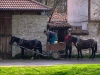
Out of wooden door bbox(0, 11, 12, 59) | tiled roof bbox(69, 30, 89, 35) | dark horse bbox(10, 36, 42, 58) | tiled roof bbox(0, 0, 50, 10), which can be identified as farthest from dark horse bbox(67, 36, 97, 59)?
wooden door bbox(0, 11, 12, 59)

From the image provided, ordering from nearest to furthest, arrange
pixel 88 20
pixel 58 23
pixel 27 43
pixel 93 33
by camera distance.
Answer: pixel 27 43, pixel 93 33, pixel 88 20, pixel 58 23

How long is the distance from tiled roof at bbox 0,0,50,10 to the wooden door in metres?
0.65

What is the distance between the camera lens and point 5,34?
2747cm

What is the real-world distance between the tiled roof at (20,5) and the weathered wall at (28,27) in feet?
2.67

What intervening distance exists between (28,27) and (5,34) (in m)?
1.71

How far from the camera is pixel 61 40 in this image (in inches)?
1174

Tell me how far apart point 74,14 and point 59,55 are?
804cm

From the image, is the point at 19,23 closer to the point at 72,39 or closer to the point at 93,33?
the point at 72,39

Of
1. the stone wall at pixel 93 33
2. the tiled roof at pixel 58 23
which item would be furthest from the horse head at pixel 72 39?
the tiled roof at pixel 58 23

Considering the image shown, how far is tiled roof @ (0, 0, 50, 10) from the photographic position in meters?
26.9

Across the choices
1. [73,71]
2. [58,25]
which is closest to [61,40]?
[58,25]

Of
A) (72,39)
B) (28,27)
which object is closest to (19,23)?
(28,27)

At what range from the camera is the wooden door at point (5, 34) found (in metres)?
27.4

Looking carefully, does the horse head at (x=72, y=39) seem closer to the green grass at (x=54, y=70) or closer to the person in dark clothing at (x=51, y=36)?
the person in dark clothing at (x=51, y=36)
